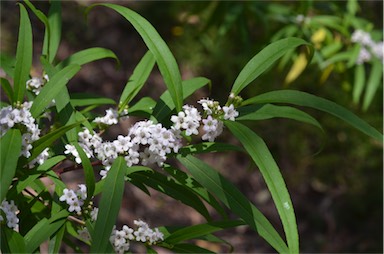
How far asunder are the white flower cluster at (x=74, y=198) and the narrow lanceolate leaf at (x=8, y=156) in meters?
0.19

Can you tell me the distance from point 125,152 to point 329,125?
10.8ft

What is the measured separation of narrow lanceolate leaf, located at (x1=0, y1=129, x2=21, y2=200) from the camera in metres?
1.33

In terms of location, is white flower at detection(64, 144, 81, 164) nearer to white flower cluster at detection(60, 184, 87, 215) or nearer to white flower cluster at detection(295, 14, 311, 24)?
white flower cluster at detection(60, 184, 87, 215)

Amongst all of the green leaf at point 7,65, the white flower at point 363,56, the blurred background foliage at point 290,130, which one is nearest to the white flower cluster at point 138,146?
the green leaf at point 7,65

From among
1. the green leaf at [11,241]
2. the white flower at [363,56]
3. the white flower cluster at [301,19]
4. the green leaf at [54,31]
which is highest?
the white flower cluster at [301,19]

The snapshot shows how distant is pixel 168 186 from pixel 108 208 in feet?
0.84

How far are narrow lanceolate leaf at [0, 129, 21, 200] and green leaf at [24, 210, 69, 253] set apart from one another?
20 centimetres

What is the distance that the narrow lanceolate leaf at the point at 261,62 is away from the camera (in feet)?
5.31

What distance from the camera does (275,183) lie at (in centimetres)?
143

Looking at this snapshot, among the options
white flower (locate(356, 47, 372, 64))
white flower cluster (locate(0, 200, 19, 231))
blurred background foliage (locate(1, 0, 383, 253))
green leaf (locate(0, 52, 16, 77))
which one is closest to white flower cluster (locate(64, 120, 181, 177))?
white flower cluster (locate(0, 200, 19, 231))

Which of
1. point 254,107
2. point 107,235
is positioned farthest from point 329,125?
point 107,235

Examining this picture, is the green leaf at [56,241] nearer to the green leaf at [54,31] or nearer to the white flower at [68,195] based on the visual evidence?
the white flower at [68,195]

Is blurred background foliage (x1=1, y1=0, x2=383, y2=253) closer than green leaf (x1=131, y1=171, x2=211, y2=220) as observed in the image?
No

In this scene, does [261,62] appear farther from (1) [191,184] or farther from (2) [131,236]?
(2) [131,236]
